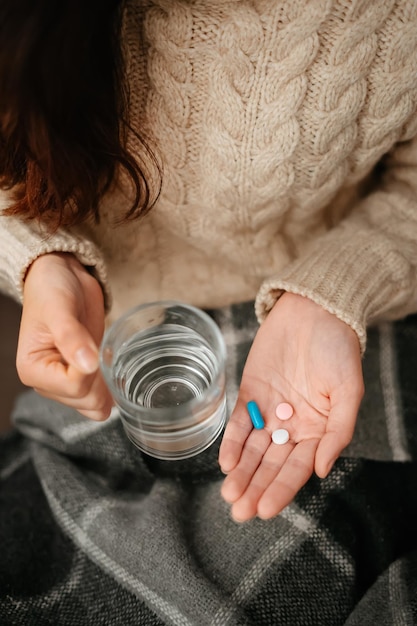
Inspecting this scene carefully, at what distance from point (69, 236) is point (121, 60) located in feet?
0.72

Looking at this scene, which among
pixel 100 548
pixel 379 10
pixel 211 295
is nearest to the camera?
pixel 379 10

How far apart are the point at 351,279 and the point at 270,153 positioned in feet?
0.64

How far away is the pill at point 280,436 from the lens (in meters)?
0.69

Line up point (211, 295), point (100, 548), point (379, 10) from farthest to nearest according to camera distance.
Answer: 1. point (211, 295)
2. point (100, 548)
3. point (379, 10)

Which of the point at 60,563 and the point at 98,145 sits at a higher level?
the point at 98,145

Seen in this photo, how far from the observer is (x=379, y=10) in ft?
2.16

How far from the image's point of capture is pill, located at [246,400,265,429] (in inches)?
27.4

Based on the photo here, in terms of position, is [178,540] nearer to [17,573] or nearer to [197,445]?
[197,445]

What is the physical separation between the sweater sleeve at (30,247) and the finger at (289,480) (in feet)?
1.07

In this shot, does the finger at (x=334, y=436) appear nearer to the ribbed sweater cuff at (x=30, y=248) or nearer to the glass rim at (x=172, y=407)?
the glass rim at (x=172, y=407)

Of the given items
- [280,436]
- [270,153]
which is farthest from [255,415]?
[270,153]

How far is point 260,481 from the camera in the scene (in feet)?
2.16

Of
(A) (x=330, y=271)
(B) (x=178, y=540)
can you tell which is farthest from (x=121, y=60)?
(B) (x=178, y=540)

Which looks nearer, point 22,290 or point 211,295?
point 22,290
